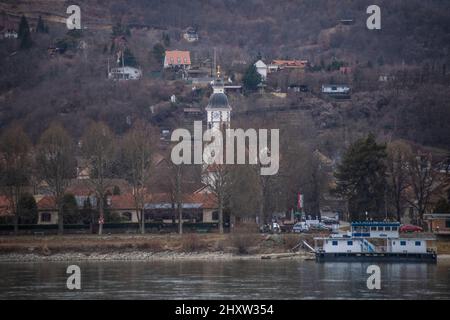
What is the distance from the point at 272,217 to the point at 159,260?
2059 cm

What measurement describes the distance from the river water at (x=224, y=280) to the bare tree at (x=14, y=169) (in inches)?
450

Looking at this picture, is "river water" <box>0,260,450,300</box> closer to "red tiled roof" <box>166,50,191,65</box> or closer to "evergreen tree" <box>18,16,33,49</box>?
"red tiled roof" <box>166,50,191,65</box>

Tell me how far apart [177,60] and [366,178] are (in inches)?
3928

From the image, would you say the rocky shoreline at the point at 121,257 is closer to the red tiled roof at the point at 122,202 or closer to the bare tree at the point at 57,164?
the bare tree at the point at 57,164

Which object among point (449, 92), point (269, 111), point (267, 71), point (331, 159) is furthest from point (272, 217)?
point (267, 71)

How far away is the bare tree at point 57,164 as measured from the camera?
320 feet

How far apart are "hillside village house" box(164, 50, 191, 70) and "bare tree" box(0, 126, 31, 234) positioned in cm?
8968

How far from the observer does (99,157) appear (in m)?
99.8

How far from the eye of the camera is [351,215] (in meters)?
99.2

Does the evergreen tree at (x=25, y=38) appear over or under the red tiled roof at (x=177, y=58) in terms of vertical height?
over

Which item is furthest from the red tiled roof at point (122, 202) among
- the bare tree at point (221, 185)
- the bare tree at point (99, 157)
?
the bare tree at point (221, 185)

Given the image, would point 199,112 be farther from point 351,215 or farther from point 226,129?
point 351,215
